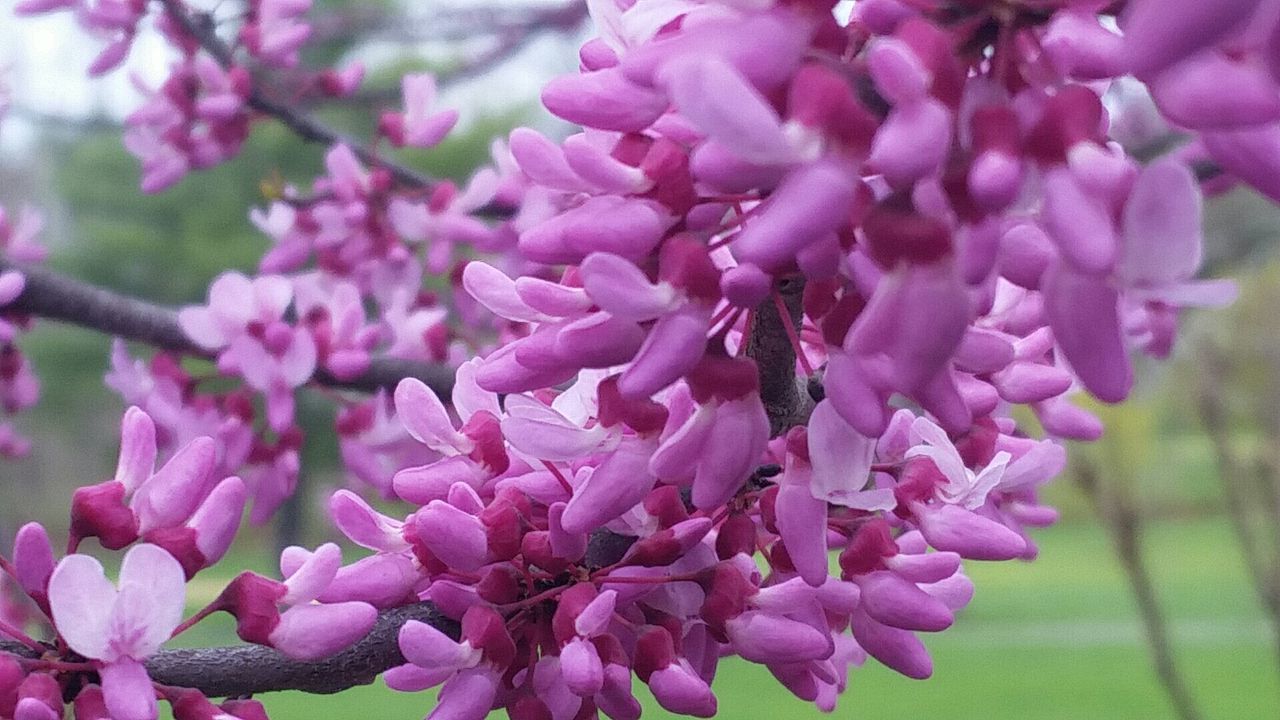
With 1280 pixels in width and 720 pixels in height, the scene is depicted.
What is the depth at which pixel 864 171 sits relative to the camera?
1.13 feet

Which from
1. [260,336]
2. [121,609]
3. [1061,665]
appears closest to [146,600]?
[121,609]

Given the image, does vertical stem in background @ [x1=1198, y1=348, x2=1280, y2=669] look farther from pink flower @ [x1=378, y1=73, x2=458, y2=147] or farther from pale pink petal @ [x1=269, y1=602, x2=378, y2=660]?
pale pink petal @ [x1=269, y1=602, x2=378, y2=660]

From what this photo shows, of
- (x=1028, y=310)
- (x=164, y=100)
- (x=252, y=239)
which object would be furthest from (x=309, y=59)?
(x=1028, y=310)

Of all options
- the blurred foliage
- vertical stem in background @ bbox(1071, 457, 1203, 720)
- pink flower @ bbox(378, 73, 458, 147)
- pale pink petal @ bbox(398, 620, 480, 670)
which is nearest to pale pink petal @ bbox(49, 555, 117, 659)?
pale pink petal @ bbox(398, 620, 480, 670)

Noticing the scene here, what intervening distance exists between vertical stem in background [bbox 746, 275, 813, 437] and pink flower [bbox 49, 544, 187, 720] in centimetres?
24

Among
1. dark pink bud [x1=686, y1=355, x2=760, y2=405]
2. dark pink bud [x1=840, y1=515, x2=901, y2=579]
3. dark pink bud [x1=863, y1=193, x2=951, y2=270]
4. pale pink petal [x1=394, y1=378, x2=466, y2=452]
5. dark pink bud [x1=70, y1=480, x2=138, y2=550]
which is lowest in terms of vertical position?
dark pink bud [x1=840, y1=515, x2=901, y2=579]

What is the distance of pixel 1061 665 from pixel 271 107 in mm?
3441

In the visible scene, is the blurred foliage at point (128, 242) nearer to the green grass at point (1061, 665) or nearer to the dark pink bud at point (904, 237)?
the green grass at point (1061, 665)

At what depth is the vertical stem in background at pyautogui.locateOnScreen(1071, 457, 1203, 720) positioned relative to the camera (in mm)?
1442

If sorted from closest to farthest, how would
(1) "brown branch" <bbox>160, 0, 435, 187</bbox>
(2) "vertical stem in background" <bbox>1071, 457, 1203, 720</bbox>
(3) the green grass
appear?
1. (1) "brown branch" <bbox>160, 0, 435, 187</bbox>
2. (2) "vertical stem in background" <bbox>1071, 457, 1203, 720</bbox>
3. (3) the green grass

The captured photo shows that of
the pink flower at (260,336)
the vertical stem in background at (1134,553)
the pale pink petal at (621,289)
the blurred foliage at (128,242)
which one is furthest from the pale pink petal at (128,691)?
the blurred foliage at (128,242)

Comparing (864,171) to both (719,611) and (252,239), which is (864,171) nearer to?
(719,611)

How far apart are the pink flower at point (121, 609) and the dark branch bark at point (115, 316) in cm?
56

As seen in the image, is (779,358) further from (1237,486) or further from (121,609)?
(1237,486)
